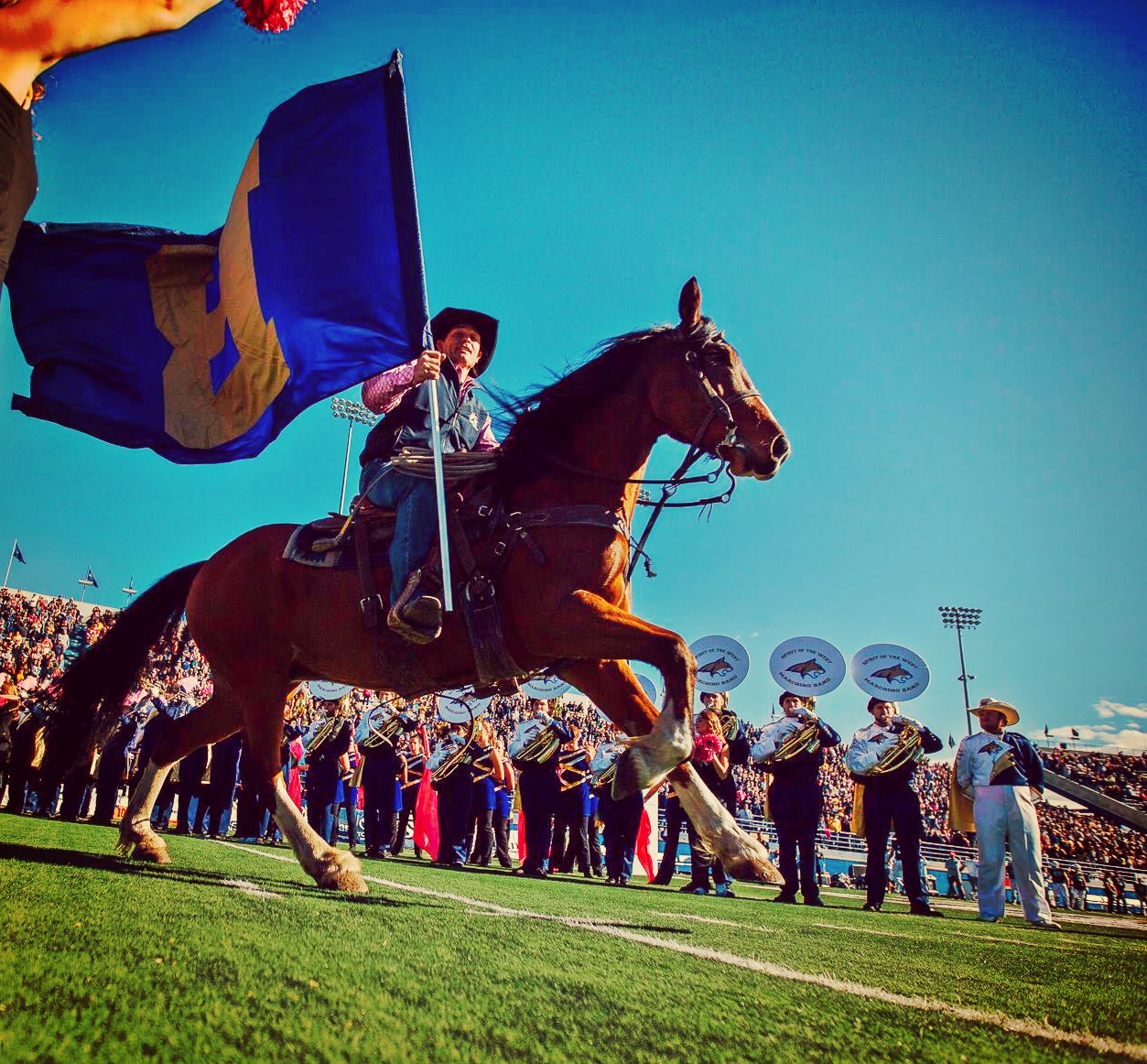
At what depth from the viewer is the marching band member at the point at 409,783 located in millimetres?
15594

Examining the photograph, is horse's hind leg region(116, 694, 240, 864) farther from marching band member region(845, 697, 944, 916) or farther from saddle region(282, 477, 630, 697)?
marching band member region(845, 697, 944, 916)

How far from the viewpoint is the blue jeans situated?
4902 mm

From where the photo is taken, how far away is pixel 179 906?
365cm

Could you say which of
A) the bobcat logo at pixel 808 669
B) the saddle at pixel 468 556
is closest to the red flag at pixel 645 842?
the bobcat logo at pixel 808 669

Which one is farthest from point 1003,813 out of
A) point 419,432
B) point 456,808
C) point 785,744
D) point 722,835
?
point 419,432

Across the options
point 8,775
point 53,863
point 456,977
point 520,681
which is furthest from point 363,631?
point 8,775

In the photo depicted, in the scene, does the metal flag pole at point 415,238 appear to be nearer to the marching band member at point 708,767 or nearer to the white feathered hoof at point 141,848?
the white feathered hoof at point 141,848

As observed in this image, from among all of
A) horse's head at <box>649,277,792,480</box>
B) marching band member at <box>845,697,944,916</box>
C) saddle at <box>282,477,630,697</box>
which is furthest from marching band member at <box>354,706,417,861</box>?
horse's head at <box>649,277,792,480</box>

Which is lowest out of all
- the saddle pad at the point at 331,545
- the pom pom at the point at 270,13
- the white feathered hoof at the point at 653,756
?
the white feathered hoof at the point at 653,756

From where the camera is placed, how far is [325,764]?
14125mm

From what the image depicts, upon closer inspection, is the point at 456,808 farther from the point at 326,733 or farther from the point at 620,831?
the point at 620,831

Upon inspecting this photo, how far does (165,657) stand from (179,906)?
191 inches

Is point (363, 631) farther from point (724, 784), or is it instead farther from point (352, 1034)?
point (724, 784)

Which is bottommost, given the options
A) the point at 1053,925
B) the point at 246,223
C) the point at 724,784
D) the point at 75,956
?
the point at 1053,925
